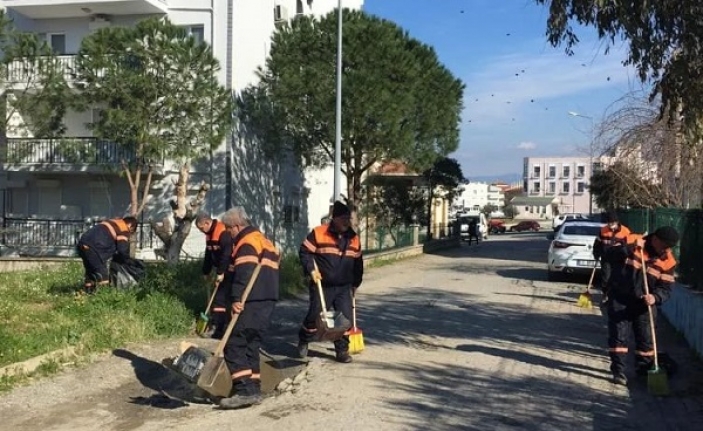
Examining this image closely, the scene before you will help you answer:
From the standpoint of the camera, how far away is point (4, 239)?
24.0m

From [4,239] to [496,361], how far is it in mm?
19699

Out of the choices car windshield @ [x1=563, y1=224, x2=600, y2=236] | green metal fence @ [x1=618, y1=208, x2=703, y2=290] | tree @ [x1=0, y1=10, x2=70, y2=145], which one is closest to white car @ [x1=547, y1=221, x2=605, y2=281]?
car windshield @ [x1=563, y1=224, x2=600, y2=236]

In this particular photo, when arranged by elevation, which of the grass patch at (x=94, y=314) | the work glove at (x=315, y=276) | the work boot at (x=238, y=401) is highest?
the work glove at (x=315, y=276)

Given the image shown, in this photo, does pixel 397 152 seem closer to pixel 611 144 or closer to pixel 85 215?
pixel 611 144

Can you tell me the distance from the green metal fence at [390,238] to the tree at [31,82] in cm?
1255

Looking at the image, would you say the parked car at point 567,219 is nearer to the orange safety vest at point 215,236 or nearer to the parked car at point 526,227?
the orange safety vest at point 215,236

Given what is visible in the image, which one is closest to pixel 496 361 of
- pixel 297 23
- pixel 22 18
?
pixel 297 23

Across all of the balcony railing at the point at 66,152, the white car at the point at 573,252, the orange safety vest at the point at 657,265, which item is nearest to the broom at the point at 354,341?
the orange safety vest at the point at 657,265

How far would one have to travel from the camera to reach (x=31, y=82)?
67.1 ft

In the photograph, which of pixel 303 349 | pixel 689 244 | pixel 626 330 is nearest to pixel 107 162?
pixel 303 349

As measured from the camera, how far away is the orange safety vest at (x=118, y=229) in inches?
463

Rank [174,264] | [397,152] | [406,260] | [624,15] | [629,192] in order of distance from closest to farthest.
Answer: [624,15] < [174,264] < [629,192] < [397,152] < [406,260]

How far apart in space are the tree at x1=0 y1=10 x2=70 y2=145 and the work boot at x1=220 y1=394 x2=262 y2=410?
15.6 metres

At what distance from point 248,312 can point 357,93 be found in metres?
16.3
